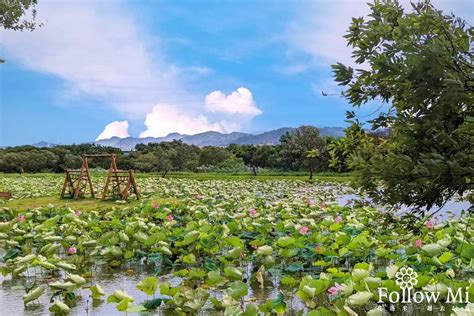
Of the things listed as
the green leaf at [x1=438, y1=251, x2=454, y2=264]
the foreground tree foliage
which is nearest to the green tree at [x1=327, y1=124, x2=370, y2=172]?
the foreground tree foliage

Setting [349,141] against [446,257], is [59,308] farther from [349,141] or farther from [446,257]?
[446,257]

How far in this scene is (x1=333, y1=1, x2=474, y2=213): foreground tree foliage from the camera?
250cm

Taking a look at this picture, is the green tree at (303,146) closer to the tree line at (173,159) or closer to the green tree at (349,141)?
the tree line at (173,159)

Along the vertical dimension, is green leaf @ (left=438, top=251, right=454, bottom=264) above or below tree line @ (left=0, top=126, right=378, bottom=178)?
below

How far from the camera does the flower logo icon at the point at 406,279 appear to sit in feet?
11.4

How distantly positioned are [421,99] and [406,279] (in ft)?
5.07

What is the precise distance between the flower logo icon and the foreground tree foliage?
695 mm

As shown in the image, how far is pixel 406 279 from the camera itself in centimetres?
357

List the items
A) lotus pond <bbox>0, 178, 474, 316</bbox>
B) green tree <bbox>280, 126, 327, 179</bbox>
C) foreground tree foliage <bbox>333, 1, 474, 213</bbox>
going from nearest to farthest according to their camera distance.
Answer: foreground tree foliage <bbox>333, 1, 474, 213</bbox>, lotus pond <bbox>0, 178, 474, 316</bbox>, green tree <bbox>280, 126, 327, 179</bbox>

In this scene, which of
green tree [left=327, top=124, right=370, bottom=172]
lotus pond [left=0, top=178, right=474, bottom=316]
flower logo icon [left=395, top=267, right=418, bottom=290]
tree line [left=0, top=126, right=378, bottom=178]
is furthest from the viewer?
tree line [left=0, top=126, right=378, bottom=178]

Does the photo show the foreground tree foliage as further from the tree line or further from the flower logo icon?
the tree line

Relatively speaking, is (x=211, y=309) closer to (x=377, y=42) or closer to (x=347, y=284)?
(x=347, y=284)

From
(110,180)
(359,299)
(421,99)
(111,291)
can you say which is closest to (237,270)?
(111,291)

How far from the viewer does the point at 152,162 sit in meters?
39.8
